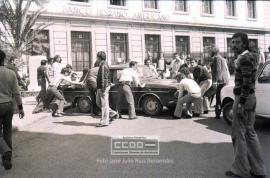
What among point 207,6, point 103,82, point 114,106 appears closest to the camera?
point 103,82

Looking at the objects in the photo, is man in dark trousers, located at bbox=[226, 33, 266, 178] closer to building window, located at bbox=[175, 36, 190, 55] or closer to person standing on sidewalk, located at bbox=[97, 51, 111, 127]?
person standing on sidewalk, located at bbox=[97, 51, 111, 127]

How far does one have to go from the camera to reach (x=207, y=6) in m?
30.6

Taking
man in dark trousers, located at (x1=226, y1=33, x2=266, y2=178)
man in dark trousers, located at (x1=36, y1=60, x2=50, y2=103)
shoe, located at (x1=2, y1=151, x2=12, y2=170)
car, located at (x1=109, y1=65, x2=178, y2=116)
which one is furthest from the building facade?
man in dark trousers, located at (x1=226, y1=33, x2=266, y2=178)

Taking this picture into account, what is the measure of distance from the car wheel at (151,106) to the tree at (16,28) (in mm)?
8768

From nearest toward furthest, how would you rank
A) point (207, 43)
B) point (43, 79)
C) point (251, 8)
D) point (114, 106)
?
1. point (114, 106)
2. point (43, 79)
3. point (207, 43)
4. point (251, 8)

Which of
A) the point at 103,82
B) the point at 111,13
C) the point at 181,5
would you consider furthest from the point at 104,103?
the point at 181,5

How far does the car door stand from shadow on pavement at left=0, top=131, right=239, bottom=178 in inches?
56.5

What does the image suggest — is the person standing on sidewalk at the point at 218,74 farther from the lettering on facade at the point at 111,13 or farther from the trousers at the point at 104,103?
the lettering on facade at the point at 111,13

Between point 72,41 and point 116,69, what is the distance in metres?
11.6

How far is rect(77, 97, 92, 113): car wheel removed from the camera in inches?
483

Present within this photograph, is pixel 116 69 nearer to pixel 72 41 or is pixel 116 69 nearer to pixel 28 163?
pixel 28 163

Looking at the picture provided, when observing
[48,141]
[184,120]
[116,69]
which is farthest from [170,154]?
[116,69]

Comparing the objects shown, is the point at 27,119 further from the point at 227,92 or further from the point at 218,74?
the point at 227,92

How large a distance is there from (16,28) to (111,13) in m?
7.61
